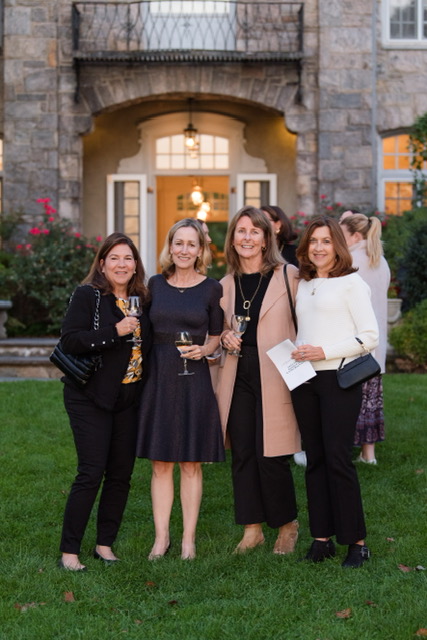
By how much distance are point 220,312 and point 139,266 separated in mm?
500

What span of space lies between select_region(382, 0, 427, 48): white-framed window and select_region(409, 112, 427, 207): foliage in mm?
1507

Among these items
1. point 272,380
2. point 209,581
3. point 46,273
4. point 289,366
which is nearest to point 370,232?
point 272,380

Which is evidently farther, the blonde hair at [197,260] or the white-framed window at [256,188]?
the white-framed window at [256,188]

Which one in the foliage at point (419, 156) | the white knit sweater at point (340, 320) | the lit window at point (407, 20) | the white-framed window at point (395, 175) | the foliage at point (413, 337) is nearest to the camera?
the white knit sweater at point (340, 320)

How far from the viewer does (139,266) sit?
4910mm

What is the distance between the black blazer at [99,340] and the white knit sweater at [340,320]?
0.89 metres

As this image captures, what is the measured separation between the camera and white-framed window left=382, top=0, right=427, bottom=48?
1488 centimetres

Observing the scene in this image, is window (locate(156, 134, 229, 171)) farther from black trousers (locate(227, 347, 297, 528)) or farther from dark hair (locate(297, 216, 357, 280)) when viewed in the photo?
black trousers (locate(227, 347, 297, 528))

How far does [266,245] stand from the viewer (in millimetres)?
4965

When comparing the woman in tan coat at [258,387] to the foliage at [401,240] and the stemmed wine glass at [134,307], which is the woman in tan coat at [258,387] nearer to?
the stemmed wine glass at [134,307]

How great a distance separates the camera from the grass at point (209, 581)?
157 inches

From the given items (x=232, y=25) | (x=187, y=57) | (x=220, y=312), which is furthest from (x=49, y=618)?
(x=232, y=25)

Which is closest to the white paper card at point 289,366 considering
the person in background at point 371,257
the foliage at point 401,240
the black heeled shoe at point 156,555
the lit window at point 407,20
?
the black heeled shoe at point 156,555

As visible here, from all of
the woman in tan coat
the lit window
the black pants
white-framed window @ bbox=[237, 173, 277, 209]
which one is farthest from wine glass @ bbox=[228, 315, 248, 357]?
the lit window
